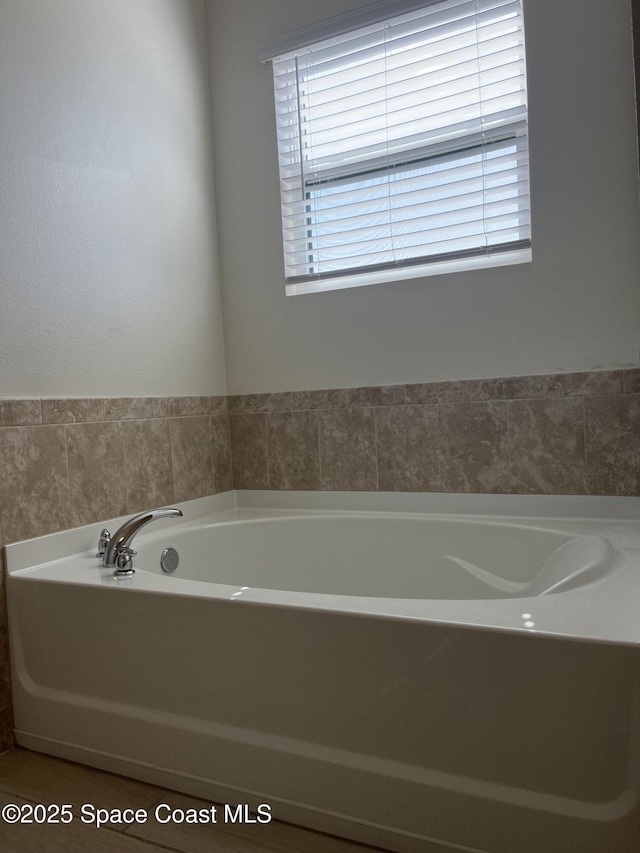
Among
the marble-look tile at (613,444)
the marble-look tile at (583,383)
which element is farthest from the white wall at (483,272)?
the marble-look tile at (613,444)

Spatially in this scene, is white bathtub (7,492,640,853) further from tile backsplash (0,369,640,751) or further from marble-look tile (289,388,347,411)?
marble-look tile (289,388,347,411)

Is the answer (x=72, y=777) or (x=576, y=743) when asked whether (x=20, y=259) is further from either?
(x=576, y=743)

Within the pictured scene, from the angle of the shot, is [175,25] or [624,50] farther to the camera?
[175,25]

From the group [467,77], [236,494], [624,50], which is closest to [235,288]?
[236,494]

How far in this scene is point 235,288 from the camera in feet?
9.23

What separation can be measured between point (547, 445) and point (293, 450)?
0.98 metres

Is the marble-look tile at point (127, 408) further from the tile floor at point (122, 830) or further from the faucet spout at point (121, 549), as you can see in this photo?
the tile floor at point (122, 830)

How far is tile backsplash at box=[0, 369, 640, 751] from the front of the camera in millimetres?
1938

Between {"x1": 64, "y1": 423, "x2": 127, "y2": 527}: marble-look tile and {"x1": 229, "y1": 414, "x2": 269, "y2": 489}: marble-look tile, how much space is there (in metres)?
0.67

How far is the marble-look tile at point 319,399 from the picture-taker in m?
2.56

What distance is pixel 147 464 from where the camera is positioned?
2.34 m

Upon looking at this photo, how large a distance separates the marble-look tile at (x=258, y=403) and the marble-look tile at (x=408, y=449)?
0.42 meters

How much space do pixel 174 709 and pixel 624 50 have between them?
228 cm

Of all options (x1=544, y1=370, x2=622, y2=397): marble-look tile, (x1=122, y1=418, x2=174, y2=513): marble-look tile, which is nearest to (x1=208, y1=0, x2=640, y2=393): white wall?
(x1=544, y1=370, x2=622, y2=397): marble-look tile
